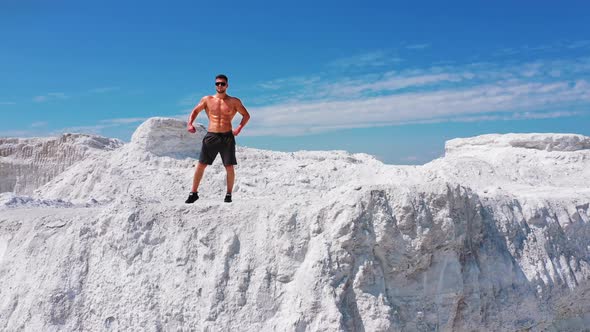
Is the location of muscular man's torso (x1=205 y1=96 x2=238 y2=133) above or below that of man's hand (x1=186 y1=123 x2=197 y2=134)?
above

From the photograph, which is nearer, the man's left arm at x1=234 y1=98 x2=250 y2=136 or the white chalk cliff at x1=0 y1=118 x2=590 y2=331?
the white chalk cliff at x1=0 y1=118 x2=590 y2=331

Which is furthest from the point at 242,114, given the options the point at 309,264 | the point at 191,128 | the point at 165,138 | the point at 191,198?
the point at 165,138

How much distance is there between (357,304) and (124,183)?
29.7 ft

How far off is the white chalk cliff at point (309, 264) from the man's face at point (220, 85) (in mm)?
1996

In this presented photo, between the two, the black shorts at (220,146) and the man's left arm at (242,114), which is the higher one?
the man's left arm at (242,114)

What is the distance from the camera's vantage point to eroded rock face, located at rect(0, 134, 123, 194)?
21.5 metres

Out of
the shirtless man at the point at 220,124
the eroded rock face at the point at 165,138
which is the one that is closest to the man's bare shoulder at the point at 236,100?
the shirtless man at the point at 220,124

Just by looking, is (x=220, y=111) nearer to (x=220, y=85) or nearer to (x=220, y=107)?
(x=220, y=107)

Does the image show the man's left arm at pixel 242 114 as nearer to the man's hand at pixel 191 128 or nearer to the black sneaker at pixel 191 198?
the man's hand at pixel 191 128

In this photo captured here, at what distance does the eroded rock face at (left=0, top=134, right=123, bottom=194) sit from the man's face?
44.3ft

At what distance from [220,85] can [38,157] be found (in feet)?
53.3

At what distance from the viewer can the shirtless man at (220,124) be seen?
30.2 feet

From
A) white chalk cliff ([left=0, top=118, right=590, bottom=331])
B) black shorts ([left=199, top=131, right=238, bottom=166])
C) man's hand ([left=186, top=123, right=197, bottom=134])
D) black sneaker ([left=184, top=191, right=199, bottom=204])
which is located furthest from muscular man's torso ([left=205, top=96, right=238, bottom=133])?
white chalk cliff ([left=0, top=118, right=590, bottom=331])

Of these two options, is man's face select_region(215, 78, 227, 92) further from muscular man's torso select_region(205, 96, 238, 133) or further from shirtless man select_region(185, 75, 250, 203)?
muscular man's torso select_region(205, 96, 238, 133)
